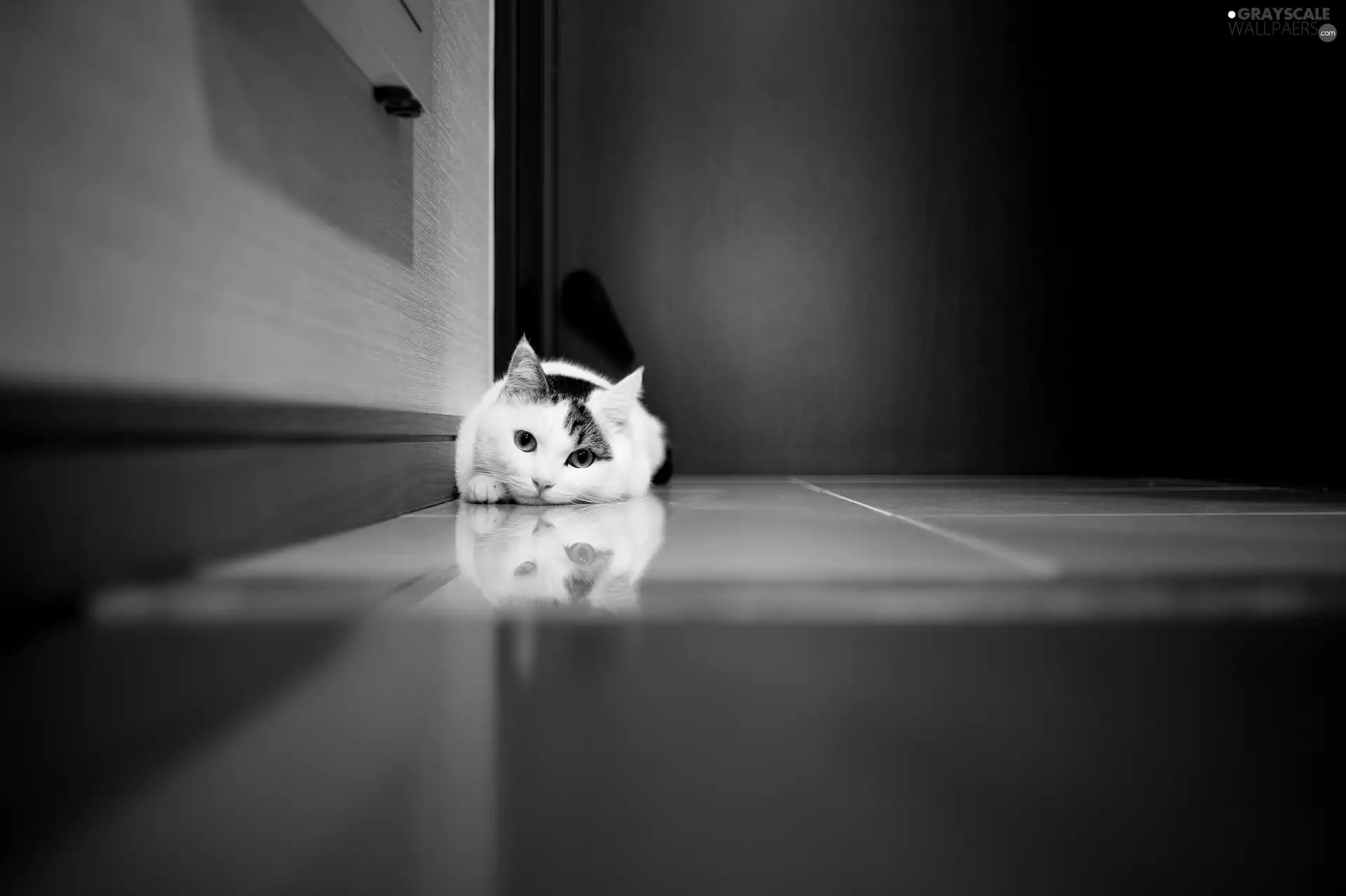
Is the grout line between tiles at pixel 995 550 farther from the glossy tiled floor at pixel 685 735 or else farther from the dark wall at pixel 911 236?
the dark wall at pixel 911 236

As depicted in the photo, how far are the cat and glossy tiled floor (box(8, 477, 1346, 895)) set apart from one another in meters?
0.82

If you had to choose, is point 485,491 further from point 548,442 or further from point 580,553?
point 580,553

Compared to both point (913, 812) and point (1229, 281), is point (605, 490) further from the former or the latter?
point (1229, 281)

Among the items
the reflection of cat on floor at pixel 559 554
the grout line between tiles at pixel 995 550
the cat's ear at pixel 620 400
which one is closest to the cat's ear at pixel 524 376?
the cat's ear at pixel 620 400

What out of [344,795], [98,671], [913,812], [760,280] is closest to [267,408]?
[98,671]

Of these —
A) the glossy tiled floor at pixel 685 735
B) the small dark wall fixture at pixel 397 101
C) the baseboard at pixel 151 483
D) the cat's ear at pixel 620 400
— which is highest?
the small dark wall fixture at pixel 397 101

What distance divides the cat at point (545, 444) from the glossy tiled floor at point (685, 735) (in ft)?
2.67

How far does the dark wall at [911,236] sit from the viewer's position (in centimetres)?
270

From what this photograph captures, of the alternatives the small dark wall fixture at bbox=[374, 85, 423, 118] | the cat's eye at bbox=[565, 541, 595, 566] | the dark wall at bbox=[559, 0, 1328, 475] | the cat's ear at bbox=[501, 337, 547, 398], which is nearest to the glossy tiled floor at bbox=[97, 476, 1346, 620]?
the cat's eye at bbox=[565, 541, 595, 566]

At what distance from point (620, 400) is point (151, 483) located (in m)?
1.06

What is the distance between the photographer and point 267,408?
2.58ft

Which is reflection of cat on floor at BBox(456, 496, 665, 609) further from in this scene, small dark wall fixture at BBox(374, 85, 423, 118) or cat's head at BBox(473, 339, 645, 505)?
small dark wall fixture at BBox(374, 85, 423, 118)

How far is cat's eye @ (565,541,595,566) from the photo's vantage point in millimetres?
665

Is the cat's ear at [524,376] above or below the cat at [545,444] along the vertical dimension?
above
